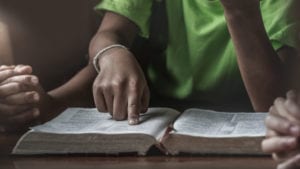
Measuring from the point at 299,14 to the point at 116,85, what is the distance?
10.5 inches

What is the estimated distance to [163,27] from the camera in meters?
1.01

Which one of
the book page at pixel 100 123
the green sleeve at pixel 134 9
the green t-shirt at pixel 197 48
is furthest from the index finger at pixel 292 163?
the green sleeve at pixel 134 9

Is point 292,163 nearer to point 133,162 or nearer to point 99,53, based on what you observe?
point 133,162

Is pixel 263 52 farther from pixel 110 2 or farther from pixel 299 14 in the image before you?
pixel 110 2

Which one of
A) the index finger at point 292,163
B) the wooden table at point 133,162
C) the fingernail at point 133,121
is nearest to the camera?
the index finger at point 292,163

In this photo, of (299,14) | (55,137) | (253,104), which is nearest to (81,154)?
(55,137)

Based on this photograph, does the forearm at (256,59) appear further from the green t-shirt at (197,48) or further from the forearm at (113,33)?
the forearm at (113,33)

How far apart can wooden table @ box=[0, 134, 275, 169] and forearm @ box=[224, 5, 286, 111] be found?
0.60 ft

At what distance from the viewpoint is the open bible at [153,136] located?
0.64 meters

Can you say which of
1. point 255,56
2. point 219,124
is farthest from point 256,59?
point 219,124

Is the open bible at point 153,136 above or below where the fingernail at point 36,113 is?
above

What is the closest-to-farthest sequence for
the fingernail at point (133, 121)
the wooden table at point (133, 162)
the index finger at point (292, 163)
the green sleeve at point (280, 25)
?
the index finger at point (292, 163)
the wooden table at point (133, 162)
the fingernail at point (133, 121)
the green sleeve at point (280, 25)

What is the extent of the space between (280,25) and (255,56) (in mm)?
124

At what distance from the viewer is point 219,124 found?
71cm
